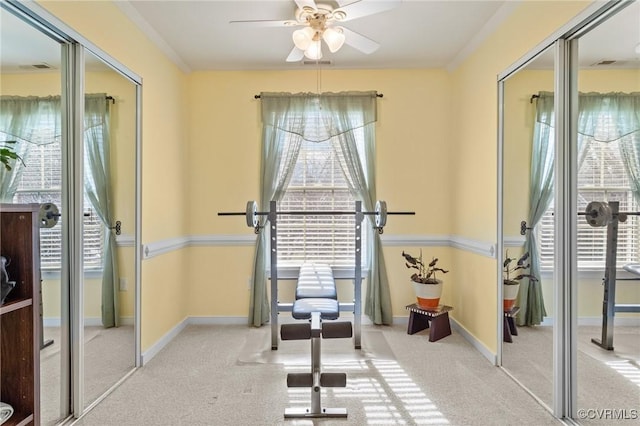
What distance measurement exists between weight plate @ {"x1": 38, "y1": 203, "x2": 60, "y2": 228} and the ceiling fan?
1500 millimetres

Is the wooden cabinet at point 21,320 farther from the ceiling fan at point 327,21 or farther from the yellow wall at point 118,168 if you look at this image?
the ceiling fan at point 327,21

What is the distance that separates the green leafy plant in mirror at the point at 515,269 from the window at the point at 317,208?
1.54 meters

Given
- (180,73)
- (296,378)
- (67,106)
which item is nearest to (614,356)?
(296,378)

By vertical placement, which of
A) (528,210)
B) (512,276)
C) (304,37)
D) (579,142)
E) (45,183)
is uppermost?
(304,37)

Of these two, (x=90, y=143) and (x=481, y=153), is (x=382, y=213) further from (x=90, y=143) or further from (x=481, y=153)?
(x=90, y=143)

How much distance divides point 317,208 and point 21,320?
109 inches

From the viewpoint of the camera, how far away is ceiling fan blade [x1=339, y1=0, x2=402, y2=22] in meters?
2.14

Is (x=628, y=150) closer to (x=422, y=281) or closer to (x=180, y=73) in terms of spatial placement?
(x=422, y=281)

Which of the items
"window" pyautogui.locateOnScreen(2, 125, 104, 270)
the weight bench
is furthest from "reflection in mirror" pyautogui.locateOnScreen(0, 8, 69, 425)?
the weight bench

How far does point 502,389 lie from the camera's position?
8.19 ft

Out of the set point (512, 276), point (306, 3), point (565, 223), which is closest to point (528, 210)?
point (565, 223)

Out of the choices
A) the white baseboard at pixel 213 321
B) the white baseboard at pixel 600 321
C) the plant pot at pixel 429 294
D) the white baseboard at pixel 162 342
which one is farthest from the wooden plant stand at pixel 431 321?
the white baseboard at pixel 162 342

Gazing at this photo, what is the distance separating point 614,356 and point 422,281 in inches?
68.8

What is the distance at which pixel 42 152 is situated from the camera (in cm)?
192
